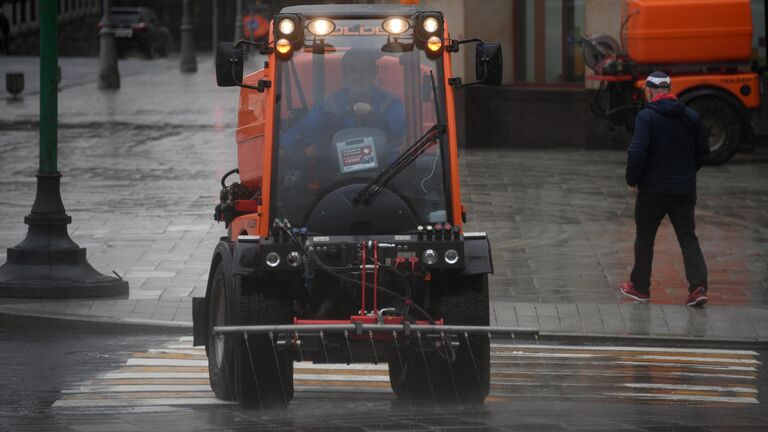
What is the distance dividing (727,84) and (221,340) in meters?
15.0

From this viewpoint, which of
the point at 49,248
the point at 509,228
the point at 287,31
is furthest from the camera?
the point at 509,228

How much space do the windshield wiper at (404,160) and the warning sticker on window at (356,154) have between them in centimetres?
10

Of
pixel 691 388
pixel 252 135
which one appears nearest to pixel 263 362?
pixel 252 135

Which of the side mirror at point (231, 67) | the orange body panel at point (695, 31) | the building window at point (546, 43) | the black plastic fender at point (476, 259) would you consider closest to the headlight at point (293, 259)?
the black plastic fender at point (476, 259)

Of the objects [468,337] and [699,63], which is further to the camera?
[699,63]

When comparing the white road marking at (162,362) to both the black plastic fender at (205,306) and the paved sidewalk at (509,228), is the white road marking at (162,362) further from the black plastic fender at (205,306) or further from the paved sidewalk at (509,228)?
the paved sidewalk at (509,228)

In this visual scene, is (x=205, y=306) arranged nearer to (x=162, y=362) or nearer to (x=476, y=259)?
(x=162, y=362)

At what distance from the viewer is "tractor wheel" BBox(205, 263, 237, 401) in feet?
27.7

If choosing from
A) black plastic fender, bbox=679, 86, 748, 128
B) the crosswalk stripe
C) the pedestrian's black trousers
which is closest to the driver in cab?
the crosswalk stripe

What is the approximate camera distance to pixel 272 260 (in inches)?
320

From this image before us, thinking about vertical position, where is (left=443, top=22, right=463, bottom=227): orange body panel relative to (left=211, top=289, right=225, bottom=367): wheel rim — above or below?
above

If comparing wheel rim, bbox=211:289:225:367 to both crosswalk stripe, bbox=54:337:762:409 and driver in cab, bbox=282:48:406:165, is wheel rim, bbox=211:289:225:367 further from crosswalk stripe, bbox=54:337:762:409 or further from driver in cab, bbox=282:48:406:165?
driver in cab, bbox=282:48:406:165

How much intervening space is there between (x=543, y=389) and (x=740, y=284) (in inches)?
171

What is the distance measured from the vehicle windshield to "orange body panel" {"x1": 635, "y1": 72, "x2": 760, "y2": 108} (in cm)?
1442
